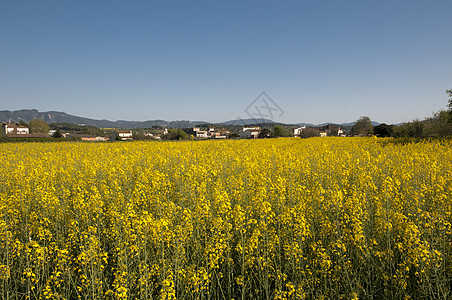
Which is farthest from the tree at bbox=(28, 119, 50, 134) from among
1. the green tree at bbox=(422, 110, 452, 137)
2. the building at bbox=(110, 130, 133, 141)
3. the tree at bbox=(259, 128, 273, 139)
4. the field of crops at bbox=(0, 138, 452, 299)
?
the green tree at bbox=(422, 110, 452, 137)

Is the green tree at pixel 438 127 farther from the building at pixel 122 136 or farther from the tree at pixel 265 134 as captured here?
the building at pixel 122 136

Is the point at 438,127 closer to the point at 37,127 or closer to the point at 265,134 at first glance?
the point at 265,134

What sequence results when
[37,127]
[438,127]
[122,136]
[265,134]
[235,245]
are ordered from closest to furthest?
[235,245], [438,127], [265,134], [122,136], [37,127]

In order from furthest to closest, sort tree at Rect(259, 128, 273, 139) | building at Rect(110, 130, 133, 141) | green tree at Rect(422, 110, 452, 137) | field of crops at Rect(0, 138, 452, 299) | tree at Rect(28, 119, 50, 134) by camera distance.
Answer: tree at Rect(28, 119, 50, 134) → building at Rect(110, 130, 133, 141) → tree at Rect(259, 128, 273, 139) → green tree at Rect(422, 110, 452, 137) → field of crops at Rect(0, 138, 452, 299)

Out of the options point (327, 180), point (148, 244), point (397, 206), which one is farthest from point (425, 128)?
point (148, 244)

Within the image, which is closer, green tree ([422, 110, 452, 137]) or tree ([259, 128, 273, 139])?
green tree ([422, 110, 452, 137])

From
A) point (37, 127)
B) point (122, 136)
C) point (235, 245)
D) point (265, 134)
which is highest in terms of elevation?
point (37, 127)

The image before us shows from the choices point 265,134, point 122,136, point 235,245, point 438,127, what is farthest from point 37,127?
point 438,127

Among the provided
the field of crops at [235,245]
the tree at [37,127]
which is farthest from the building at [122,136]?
the field of crops at [235,245]

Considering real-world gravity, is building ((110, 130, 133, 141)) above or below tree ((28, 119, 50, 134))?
below

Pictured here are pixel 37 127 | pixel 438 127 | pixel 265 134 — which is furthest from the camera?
pixel 37 127

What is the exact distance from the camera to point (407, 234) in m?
3.59

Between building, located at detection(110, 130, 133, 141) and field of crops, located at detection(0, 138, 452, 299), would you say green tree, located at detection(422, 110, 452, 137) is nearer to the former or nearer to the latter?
field of crops, located at detection(0, 138, 452, 299)

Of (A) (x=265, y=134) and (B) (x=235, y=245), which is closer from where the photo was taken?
(B) (x=235, y=245)
